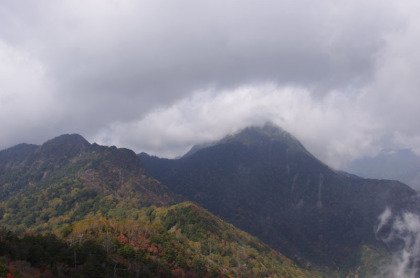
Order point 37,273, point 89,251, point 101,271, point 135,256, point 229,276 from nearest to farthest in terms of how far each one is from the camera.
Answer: point 37,273 < point 101,271 < point 89,251 < point 135,256 < point 229,276

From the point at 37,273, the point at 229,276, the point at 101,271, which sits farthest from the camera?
the point at 229,276

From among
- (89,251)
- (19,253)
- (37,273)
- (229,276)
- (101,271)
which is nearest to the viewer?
(37,273)

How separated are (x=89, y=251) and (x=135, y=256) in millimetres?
25173

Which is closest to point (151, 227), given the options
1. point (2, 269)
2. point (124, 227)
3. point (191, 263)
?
point (124, 227)

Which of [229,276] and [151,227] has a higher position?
[151,227]

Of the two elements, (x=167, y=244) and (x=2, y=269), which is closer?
(x=2, y=269)

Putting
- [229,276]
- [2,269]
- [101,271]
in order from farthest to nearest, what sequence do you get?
[229,276]
[101,271]
[2,269]

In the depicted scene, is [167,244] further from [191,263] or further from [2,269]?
[2,269]

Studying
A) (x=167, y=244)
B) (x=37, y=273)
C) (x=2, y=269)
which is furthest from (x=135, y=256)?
(x=2, y=269)

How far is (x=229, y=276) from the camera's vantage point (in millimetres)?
179625

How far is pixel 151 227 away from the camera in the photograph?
18938cm

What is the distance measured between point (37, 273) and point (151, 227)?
96826 millimetres

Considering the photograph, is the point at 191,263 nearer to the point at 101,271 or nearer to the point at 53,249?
the point at 101,271

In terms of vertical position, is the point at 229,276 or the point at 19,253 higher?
the point at 19,253
